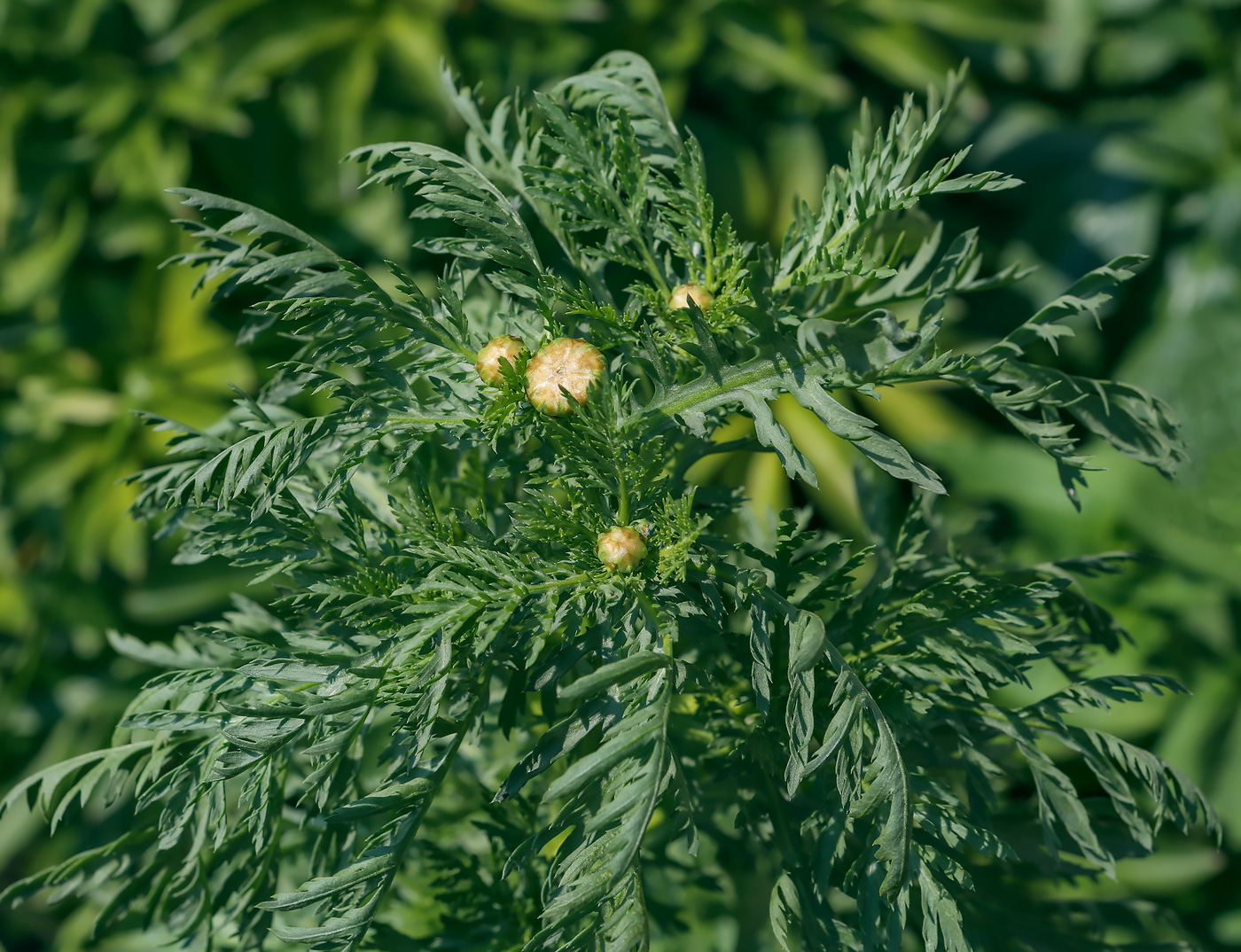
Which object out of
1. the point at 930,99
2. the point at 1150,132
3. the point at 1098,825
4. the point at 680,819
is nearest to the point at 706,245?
the point at 930,99

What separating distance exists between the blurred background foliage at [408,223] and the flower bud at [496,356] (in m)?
0.97

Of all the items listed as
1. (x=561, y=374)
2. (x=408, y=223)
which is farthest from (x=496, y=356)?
(x=408, y=223)

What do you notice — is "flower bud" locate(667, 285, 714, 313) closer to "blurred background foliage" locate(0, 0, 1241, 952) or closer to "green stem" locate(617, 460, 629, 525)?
"green stem" locate(617, 460, 629, 525)

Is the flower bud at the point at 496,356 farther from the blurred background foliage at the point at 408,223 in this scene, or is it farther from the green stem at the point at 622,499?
the blurred background foliage at the point at 408,223

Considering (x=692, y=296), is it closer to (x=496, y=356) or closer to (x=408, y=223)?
(x=496, y=356)

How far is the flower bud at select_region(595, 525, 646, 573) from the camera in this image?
463 millimetres

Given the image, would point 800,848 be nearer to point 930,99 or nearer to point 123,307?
point 930,99

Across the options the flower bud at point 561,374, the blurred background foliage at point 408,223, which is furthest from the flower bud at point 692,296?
the blurred background foliage at point 408,223

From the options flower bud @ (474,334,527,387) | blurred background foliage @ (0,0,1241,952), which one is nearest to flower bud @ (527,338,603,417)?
flower bud @ (474,334,527,387)

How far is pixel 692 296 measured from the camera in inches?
19.6

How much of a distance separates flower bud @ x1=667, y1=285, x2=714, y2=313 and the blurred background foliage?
3.04 feet

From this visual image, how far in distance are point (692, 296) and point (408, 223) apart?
107 centimetres

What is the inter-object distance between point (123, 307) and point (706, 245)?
4.43 ft

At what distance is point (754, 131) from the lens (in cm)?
163
